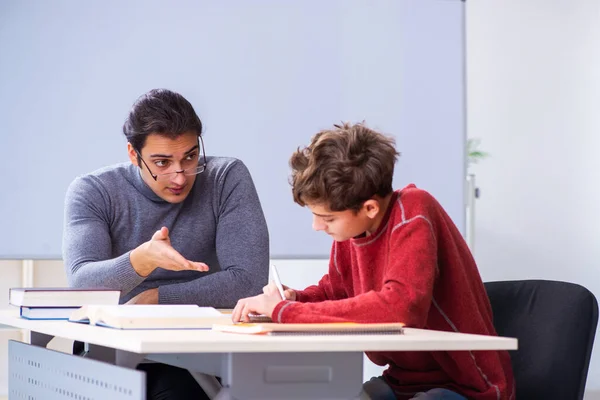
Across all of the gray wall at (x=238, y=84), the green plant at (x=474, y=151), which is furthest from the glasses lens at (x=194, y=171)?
the green plant at (x=474, y=151)

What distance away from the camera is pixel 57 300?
1964 millimetres

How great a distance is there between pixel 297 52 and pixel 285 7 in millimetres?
198

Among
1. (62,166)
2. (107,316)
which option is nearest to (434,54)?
(62,166)

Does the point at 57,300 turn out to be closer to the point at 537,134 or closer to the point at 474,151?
the point at 474,151

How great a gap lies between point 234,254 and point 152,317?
82cm

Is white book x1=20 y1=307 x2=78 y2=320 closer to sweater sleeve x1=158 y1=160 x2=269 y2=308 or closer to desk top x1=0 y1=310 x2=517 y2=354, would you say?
sweater sleeve x1=158 y1=160 x2=269 y2=308

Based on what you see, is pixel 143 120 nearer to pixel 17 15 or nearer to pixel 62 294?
pixel 62 294

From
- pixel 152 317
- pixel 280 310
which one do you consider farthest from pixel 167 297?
pixel 280 310

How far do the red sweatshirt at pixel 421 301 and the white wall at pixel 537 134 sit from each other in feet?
12.6

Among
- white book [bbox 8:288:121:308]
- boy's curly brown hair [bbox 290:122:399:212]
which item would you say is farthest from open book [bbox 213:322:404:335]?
white book [bbox 8:288:121:308]

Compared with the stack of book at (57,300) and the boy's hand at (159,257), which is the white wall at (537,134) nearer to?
the boy's hand at (159,257)

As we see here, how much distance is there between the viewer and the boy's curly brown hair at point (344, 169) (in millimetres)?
1700

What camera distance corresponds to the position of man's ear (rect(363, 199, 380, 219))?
68.1 inches

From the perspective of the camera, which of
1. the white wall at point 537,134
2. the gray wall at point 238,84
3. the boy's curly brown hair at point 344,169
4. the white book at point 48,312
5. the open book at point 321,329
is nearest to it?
the open book at point 321,329
